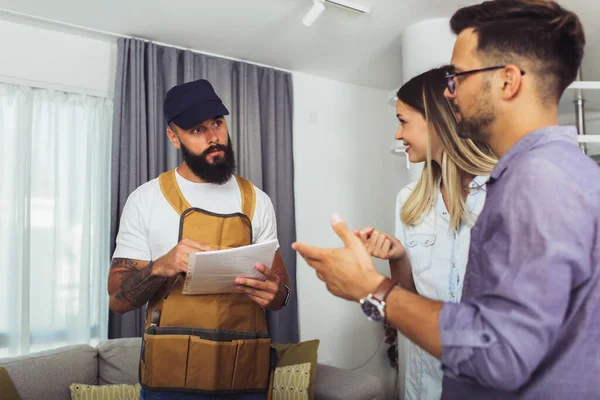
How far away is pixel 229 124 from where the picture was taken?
3510 mm

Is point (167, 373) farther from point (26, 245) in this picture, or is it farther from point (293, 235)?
point (293, 235)

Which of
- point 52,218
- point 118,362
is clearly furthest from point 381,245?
point 52,218

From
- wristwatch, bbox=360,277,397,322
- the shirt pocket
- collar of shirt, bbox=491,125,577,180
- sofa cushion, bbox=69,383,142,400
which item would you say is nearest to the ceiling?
the shirt pocket

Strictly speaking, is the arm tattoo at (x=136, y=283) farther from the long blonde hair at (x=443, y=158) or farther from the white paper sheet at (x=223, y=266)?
the long blonde hair at (x=443, y=158)

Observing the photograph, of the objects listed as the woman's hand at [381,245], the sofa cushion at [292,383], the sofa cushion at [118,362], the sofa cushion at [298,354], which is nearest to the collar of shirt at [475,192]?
the woman's hand at [381,245]

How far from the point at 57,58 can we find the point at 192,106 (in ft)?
5.62

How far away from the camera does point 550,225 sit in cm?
68

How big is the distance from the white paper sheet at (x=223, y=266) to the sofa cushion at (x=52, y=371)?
1327mm

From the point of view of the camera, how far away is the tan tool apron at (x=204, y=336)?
1.60m

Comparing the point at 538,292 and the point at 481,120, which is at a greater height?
the point at 481,120

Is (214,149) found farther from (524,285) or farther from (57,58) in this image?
(57,58)

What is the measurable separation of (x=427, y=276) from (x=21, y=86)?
265cm

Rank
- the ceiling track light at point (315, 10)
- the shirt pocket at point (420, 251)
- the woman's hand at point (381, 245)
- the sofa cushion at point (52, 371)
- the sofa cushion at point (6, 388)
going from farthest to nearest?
1. the ceiling track light at point (315, 10)
2. the sofa cushion at point (52, 371)
3. the sofa cushion at point (6, 388)
4. the shirt pocket at point (420, 251)
5. the woman's hand at point (381, 245)

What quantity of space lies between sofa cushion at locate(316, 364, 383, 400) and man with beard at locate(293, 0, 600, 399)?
200 centimetres
